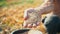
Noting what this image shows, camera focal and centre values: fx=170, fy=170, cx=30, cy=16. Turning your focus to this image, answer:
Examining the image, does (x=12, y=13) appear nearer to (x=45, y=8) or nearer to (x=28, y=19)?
(x=28, y=19)

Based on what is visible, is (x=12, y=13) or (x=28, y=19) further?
(x=12, y=13)

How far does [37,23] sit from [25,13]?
282 millimetres

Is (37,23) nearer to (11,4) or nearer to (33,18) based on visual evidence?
(33,18)

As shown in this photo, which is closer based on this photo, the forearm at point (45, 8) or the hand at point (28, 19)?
the hand at point (28, 19)

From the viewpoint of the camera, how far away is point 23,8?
2.63 metres

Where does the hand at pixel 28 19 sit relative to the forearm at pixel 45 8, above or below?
below

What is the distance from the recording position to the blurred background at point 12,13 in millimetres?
Result: 2256

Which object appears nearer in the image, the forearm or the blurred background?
the blurred background

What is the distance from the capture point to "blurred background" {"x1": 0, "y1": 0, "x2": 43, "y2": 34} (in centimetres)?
226

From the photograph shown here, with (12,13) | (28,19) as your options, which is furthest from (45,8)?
(12,13)

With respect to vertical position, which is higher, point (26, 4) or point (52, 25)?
point (26, 4)

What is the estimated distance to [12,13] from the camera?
2.55m

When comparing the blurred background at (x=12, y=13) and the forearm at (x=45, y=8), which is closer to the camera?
the blurred background at (x=12, y=13)

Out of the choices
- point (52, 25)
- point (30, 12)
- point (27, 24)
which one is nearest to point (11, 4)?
point (30, 12)
